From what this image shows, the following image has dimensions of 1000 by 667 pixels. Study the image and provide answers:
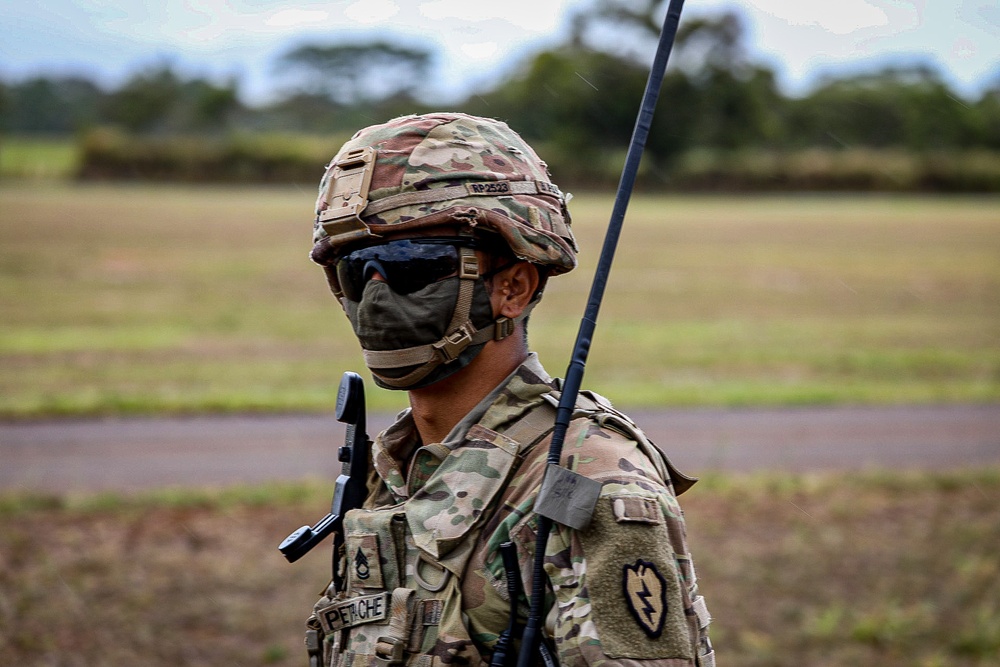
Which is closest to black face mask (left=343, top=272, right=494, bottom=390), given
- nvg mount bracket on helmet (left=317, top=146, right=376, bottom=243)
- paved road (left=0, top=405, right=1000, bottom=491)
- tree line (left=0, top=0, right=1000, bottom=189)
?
nvg mount bracket on helmet (left=317, top=146, right=376, bottom=243)

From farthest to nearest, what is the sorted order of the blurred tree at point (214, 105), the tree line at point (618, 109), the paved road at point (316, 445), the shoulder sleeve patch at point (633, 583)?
1. the blurred tree at point (214, 105)
2. the tree line at point (618, 109)
3. the paved road at point (316, 445)
4. the shoulder sleeve patch at point (633, 583)

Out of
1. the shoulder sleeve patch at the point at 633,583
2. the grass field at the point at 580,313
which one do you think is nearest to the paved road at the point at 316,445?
the grass field at the point at 580,313

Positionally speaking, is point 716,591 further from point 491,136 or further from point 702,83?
point 702,83

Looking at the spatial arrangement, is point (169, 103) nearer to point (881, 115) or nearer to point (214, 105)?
point (214, 105)

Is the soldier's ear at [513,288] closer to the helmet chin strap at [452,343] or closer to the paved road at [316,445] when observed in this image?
the helmet chin strap at [452,343]

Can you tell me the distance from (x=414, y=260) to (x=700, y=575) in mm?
5494

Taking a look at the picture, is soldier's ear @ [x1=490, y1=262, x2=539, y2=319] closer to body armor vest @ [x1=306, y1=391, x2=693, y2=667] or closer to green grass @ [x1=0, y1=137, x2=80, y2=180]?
body armor vest @ [x1=306, y1=391, x2=693, y2=667]

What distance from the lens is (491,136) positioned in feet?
8.42

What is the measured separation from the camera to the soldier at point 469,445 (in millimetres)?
2053

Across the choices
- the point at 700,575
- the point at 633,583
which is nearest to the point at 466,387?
the point at 633,583

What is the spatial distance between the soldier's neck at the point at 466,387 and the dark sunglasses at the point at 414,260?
232 millimetres

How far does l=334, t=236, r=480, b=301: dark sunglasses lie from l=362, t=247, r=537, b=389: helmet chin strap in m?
0.02

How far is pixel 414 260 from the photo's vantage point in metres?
2.40

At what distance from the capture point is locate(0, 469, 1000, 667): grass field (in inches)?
245
